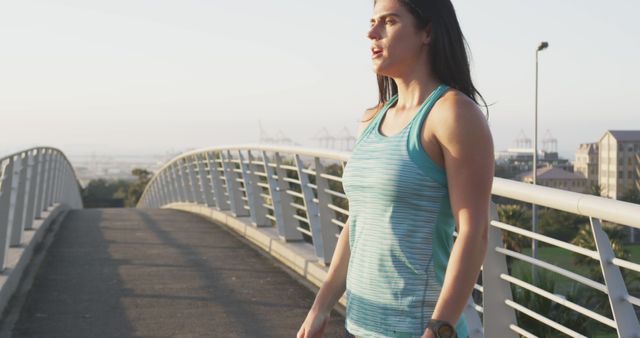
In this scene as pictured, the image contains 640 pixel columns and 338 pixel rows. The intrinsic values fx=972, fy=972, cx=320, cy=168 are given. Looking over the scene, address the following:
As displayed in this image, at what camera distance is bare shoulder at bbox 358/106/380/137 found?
2.47 metres

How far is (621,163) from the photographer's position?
581 feet

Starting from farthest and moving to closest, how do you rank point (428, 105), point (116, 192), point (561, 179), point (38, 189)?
1. point (561, 179)
2. point (116, 192)
3. point (38, 189)
4. point (428, 105)

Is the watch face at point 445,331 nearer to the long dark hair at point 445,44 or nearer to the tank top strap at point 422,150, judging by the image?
the tank top strap at point 422,150

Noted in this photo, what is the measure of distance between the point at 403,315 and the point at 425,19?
682 millimetres

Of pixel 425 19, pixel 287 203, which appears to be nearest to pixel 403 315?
pixel 425 19

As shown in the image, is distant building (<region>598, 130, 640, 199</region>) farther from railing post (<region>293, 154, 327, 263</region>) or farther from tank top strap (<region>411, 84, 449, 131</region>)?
tank top strap (<region>411, 84, 449, 131</region>)

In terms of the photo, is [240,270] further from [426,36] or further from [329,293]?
[426,36]

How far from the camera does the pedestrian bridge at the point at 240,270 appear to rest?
12.8 feet

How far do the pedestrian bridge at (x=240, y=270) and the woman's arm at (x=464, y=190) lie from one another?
3.51 ft

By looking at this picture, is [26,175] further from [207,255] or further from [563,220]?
[563,220]

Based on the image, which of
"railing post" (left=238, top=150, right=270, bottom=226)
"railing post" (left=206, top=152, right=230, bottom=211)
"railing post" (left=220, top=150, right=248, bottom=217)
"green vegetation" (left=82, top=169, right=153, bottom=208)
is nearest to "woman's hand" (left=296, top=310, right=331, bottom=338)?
"railing post" (left=238, top=150, right=270, bottom=226)

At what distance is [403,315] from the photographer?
2.16 metres

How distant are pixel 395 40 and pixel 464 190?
0.42 meters

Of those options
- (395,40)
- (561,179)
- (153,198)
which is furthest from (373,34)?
(561,179)
